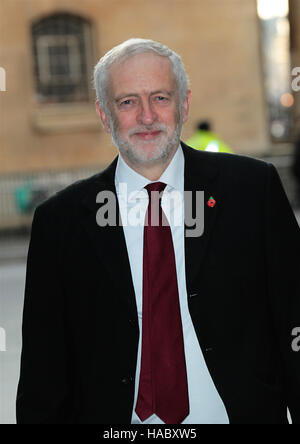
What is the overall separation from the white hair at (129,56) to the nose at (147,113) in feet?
0.41

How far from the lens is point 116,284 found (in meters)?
2.71

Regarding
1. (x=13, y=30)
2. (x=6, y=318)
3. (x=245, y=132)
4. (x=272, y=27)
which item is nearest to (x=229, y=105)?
(x=245, y=132)

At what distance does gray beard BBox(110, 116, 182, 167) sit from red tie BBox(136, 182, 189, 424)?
0.26 metres

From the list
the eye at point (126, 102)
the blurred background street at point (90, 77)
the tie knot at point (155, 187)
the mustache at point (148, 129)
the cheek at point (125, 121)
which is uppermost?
the blurred background street at point (90, 77)

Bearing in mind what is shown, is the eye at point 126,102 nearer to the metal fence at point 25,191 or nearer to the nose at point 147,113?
the nose at point 147,113

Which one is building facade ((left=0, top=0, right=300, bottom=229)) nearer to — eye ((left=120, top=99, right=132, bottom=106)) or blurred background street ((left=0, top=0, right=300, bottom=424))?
blurred background street ((left=0, top=0, right=300, bottom=424))

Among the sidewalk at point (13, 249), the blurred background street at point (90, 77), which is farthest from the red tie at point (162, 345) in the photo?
the blurred background street at point (90, 77)

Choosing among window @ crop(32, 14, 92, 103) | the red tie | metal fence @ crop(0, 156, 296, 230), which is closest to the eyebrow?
the red tie

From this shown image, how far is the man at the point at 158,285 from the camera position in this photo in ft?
8.77

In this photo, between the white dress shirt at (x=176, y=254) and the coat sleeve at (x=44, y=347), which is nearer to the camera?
the white dress shirt at (x=176, y=254)

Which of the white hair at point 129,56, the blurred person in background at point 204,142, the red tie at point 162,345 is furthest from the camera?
the blurred person in background at point 204,142

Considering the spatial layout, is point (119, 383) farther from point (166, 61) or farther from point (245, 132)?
point (245, 132)

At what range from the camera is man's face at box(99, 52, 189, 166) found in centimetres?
274

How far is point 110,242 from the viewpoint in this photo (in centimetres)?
278
